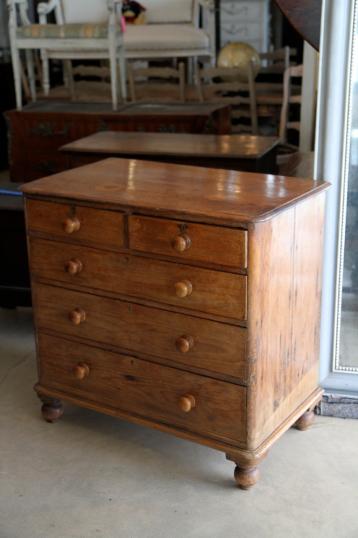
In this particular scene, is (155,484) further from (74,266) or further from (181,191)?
(181,191)

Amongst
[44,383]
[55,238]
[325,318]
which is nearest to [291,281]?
[325,318]

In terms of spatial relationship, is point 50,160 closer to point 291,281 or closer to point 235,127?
point 235,127

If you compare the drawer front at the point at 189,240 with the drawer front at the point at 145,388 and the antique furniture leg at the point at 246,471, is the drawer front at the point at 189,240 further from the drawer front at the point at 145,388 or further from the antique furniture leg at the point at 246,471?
the antique furniture leg at the point at 246,471

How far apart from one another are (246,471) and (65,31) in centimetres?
418

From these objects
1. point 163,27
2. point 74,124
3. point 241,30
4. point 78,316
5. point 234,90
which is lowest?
point 78,316

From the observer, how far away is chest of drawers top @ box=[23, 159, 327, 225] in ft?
7.15

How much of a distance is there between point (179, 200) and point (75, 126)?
11.4 ft

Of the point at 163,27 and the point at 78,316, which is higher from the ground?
the point at 163,27

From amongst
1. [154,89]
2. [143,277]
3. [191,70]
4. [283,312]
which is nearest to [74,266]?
[143,277]

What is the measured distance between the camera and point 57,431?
108 inches

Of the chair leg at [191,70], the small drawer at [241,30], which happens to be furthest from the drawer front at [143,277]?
the small drawer at [241,30]

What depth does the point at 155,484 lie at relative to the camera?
2.43 m

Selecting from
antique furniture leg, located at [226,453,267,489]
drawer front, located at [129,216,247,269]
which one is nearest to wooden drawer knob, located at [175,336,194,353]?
drawer front, located at [129,216,247,269]

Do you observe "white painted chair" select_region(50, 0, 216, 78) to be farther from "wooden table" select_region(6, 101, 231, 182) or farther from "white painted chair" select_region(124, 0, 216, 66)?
"wooden table" select_region(6, 101, 231, 182)
